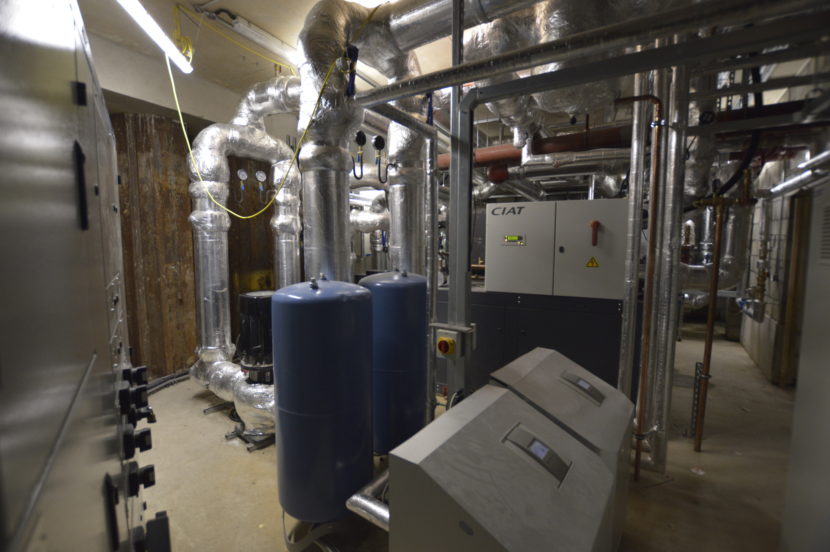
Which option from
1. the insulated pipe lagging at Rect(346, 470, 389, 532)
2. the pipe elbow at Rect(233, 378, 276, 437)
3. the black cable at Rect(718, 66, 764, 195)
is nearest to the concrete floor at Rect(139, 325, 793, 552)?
the pipe elbow at Rect(233, 378, 276, 437)

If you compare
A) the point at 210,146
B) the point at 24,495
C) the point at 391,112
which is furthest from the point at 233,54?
the point at 24,495

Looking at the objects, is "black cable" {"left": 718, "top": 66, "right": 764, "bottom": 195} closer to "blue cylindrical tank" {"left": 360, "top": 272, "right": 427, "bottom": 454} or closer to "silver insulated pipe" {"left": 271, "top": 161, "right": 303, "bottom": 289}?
"blue cylindrical tank" {"left": 360, "top": 272, "right": 427, "bottom": 454}

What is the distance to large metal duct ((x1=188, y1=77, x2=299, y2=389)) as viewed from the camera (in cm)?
304

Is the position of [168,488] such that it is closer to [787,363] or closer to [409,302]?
[409,302]

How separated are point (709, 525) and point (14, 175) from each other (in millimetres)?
2707

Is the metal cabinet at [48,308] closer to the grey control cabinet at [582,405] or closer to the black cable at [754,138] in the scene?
the grey control cabinet at [582,405]

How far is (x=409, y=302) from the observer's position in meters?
2.10

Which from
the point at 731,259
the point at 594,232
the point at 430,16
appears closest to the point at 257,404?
the point at 430,16

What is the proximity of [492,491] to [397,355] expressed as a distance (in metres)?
1.22

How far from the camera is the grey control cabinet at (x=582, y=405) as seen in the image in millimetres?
1335

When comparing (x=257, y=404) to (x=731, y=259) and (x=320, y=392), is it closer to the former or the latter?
(x=320, y=392)

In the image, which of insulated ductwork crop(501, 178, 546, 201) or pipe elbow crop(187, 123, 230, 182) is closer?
pipe elbow crop(187, 123, 230, 182)

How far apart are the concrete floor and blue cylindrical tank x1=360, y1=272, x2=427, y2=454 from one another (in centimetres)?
55

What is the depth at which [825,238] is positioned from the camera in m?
1.05
